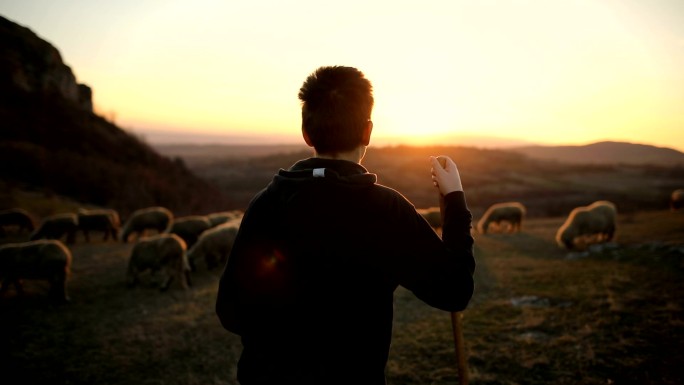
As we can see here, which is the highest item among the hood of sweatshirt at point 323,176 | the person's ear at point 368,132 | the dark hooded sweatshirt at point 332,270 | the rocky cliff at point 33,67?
the rocky cliff at point 33,67

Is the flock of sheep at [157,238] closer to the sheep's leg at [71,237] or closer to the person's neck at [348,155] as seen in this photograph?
the sheep's leg at [71,237]

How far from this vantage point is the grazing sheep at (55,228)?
16.6m

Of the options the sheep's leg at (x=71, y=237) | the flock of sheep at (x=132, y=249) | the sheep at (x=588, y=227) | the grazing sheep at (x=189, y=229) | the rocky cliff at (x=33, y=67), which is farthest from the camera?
the rocky cliff at (x=33, y=67)

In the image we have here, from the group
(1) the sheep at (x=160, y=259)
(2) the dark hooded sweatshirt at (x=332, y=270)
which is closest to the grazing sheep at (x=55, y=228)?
(1) the sheep at (x=160, y=259)

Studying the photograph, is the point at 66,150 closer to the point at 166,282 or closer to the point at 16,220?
the point at 16,220

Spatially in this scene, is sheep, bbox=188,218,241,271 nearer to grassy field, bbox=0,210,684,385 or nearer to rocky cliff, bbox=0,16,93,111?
grassy field, bbox=0,210,684,385

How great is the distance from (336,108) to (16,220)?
24261 millimetres

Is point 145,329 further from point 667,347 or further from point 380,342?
point 667,347

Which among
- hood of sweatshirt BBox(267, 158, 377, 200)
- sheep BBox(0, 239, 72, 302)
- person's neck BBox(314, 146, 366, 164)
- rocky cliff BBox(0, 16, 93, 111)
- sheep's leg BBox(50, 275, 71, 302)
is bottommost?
sheep's leg BBox(50, 275, 71, 302)

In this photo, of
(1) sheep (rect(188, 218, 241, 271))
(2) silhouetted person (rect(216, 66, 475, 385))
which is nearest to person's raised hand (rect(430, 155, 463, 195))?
(2) silhouetted person (rect(216, 66, 475, 385))

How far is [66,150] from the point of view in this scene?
112 ft

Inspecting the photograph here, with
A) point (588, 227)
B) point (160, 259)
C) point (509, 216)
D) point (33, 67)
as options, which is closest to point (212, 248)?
point (160, 259)

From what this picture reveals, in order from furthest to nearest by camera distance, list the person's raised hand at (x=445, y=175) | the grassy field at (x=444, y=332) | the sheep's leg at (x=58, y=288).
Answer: the sheep's leg at (x=58, y=288) < the grassy field at (x=444, y=332) < the person's raised hand at (x=445, y=175)

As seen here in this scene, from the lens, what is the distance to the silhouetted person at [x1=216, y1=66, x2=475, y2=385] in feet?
5.32
